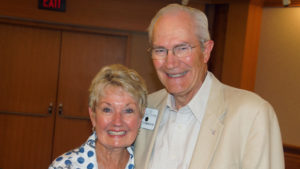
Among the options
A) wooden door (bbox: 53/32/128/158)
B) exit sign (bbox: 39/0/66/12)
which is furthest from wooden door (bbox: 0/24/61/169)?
exit sign (bbox: 39/0/66/12)

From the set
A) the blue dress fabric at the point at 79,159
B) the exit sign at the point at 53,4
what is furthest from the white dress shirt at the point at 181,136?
the exit sign at the point at 53,4

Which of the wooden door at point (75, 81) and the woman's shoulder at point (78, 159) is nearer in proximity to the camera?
the woman's shoulder at point (78, 159)

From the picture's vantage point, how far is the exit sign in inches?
196

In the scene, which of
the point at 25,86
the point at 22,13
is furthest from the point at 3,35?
the point at 25,86

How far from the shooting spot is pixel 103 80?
1984mm

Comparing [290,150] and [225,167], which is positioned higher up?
[225,167]

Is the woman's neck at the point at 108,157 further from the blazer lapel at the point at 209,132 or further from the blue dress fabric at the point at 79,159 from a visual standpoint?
the blazer lapel at the point at 209,132

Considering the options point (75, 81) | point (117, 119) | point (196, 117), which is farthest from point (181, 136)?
point (75, 81)

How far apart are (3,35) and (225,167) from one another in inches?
185

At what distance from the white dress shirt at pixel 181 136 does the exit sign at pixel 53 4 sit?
3.62m

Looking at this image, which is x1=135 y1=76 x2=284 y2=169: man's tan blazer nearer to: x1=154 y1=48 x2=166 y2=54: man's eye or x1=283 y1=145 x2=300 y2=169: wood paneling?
x1=154 y1=48 x2=166 y2=54: man's eye

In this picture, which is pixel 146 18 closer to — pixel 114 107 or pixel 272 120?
pixel 114 107

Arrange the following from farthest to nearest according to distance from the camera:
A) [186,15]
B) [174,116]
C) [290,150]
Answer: [290,150], [174,116], [186,15]

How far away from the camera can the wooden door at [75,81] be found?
5.32 m
